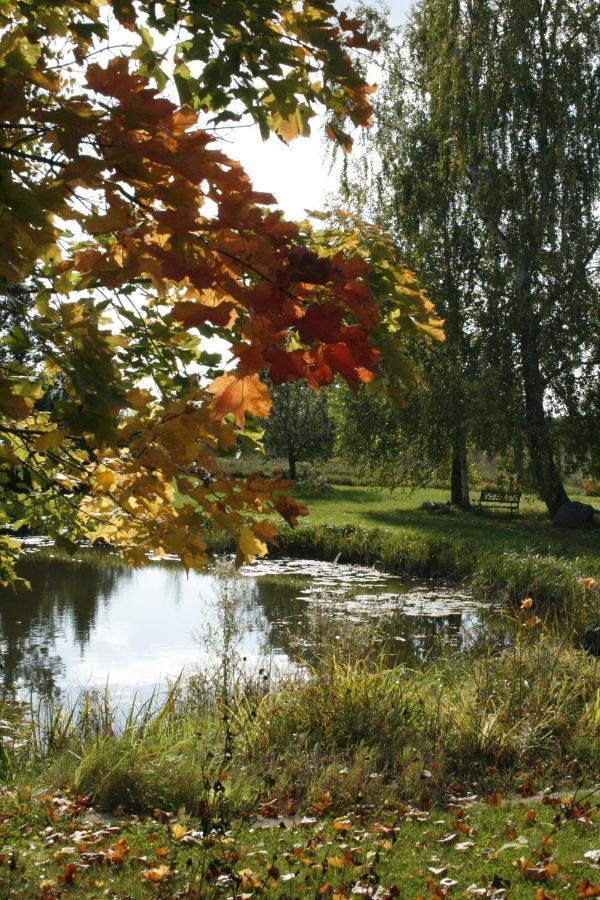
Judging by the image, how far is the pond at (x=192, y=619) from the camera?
8.25 metres

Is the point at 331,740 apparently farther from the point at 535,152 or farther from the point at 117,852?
the point at 535,152

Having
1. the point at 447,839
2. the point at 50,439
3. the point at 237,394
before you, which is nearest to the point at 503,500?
the point at 447,839

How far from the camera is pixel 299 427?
32312 millimetres

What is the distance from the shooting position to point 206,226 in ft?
4.93

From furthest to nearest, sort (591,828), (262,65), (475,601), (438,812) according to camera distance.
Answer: (475,601) < (438,812) < (591,828) < (262,65)

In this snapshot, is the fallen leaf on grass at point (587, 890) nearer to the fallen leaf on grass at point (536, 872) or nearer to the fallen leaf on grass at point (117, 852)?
the fallen leaf on grass at point (536, 872)

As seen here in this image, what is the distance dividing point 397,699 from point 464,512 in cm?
1758

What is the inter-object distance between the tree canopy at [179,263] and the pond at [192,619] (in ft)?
13.0

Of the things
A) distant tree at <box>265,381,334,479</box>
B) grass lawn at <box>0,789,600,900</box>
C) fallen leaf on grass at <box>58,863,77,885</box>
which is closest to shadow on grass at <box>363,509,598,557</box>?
distant tree at <box>265,381,334,479</box>

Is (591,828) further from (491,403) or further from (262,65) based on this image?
(491,403)

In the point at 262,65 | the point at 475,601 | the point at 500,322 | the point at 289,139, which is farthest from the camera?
the point at 500,322

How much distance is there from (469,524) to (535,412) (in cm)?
320

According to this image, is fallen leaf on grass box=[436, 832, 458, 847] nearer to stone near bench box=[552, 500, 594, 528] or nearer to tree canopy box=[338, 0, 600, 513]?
tree canopy box=[338, 0, 600, 513]

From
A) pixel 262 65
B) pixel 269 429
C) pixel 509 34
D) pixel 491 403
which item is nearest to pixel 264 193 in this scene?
pixel 262 65
